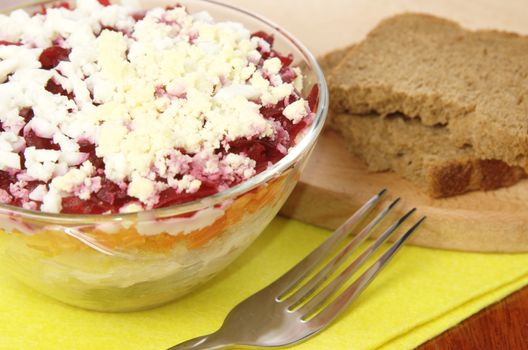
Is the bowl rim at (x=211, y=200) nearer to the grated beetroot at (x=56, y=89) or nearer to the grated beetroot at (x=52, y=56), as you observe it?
the grated beetroot at (x=56, y=89)

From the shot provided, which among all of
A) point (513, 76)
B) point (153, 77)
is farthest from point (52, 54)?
point (513, 76)

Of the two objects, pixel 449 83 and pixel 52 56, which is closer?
pixel 52 56

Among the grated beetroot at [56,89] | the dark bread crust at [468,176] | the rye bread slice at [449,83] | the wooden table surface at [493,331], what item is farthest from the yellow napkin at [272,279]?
the grated beetroot at [56,89]

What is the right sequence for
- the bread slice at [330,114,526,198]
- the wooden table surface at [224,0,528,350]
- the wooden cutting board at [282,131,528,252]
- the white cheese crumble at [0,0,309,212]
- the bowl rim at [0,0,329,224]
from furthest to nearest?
1. the wooden table surface at [224,0,528,350]
2. the bread slice at [330,114,526,198]
3. the wooden cutting board at [282,131,528,252]
4. the white cheese crumble at [0,0,309,212]
5. the bowl rim at [0,0,329,224]

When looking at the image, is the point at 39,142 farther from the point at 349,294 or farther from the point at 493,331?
the point at 493,331

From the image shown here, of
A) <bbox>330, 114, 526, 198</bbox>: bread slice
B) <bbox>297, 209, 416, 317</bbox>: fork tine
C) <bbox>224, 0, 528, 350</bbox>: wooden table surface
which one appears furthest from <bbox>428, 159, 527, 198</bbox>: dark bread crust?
<bbox>224, 0, 528, 350</bbox>: wooden table surface

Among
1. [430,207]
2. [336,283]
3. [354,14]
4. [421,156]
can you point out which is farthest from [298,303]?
[354,14]

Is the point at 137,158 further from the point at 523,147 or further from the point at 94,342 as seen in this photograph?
the point at 523,147

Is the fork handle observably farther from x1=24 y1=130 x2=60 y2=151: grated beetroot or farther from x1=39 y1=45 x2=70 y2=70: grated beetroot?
x1=39 y1=45 x2=70 y2=70: grated beetroot
